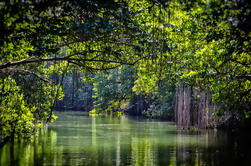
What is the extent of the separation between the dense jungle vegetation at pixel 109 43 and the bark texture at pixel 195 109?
462 centimetres

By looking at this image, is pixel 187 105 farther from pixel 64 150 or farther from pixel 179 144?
pixel 64 150

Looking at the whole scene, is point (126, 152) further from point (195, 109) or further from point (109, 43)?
point (195, 109)

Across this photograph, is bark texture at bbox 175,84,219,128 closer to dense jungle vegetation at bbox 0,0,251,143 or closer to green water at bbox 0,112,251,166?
green water at bbox 0,112,251,166

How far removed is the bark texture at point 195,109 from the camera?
26094 millimetres

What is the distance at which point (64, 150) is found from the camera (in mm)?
17219

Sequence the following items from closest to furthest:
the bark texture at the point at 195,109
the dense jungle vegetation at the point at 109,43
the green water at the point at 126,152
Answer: the dense jungle vegetation at the point at 109,43, the green water at the point at 126,152, the bark texture at the point at 195,109

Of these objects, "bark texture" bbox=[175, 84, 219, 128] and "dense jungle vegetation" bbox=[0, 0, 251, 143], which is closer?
"dense jungle vegetation" bbox=[0, 0, 251, 143]

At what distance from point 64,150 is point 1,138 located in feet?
9.79

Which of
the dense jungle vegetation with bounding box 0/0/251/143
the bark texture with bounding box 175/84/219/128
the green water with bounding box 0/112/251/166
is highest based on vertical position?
the dense jungle vegetation with bounding box 0/0/251/143

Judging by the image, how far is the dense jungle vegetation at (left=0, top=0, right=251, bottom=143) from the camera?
955 cm

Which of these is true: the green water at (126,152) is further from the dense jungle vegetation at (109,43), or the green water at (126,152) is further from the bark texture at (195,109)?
the bark texture at (195,109)

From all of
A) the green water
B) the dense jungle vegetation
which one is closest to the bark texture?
the green water

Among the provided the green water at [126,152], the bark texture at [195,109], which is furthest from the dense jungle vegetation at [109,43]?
the bark texture at [195,109]

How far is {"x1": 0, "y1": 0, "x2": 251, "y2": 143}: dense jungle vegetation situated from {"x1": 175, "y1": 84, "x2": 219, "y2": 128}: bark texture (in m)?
4.62
